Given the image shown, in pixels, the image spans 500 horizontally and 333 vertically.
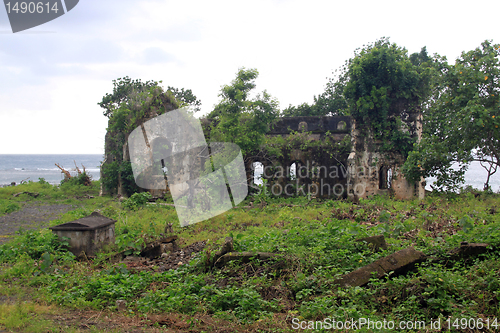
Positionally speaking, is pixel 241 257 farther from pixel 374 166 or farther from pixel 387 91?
pixel 387 91

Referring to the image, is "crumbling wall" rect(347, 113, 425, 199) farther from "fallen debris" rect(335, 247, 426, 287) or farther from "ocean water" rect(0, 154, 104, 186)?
"ocean water" rect(0, 154, 104, 186)

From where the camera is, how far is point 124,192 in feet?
55.7

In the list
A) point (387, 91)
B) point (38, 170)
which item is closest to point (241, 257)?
point (387, 91)

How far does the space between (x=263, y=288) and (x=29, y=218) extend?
9.91 meters

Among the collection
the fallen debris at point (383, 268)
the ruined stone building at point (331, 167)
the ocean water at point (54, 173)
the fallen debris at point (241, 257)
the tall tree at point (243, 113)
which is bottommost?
the ocean water at point (54, 173)

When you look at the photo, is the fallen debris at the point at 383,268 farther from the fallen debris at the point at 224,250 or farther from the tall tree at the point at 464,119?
the tall tree at the point at 464,119

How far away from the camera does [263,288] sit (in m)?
4.71

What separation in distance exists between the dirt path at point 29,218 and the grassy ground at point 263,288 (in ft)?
8.98

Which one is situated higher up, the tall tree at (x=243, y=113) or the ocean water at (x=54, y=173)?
the tall tree at (x=243, y=113)

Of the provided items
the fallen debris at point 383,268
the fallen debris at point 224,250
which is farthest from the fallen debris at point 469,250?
the fallen debris at point 224,250

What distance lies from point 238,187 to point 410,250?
32.2 ft

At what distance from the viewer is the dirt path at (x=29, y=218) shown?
9369 millimetres

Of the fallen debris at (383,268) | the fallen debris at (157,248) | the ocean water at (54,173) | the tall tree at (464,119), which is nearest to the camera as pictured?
the fallen debris at (383,268)

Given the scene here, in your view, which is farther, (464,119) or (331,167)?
(331,167)
